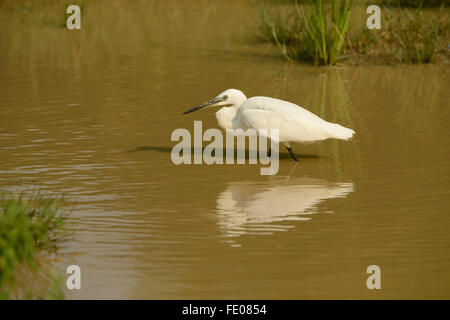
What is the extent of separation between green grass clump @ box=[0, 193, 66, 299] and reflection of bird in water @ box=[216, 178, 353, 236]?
4.37ft

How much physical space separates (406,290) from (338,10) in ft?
29.2

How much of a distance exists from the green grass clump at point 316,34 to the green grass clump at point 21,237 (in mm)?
7792

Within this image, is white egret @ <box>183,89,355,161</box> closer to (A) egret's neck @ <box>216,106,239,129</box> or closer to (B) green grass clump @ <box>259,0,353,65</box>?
(A) egret's neck @ <box>216,106,239,129</box>

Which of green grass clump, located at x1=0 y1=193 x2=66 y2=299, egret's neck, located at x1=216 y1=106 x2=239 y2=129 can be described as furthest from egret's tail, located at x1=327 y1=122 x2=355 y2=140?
green grass clump, located at x1=0 y1=193 x2=66 y2=299

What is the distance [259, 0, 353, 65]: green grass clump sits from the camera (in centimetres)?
1333

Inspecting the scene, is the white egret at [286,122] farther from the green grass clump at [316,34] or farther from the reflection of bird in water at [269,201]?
Answer: the green grass clump at [316,34]

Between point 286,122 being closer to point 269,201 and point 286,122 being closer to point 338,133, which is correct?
point 338,133

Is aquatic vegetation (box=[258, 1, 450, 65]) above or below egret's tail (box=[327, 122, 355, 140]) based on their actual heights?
above

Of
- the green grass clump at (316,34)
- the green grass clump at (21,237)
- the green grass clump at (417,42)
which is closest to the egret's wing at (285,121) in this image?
the green grass clump at (21,237)

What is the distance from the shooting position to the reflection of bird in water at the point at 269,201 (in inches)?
257

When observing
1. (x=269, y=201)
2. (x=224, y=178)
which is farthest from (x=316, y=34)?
(x=269, y=201)

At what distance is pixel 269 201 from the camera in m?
7.23

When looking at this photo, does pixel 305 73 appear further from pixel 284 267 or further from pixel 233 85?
pixel 284 267
